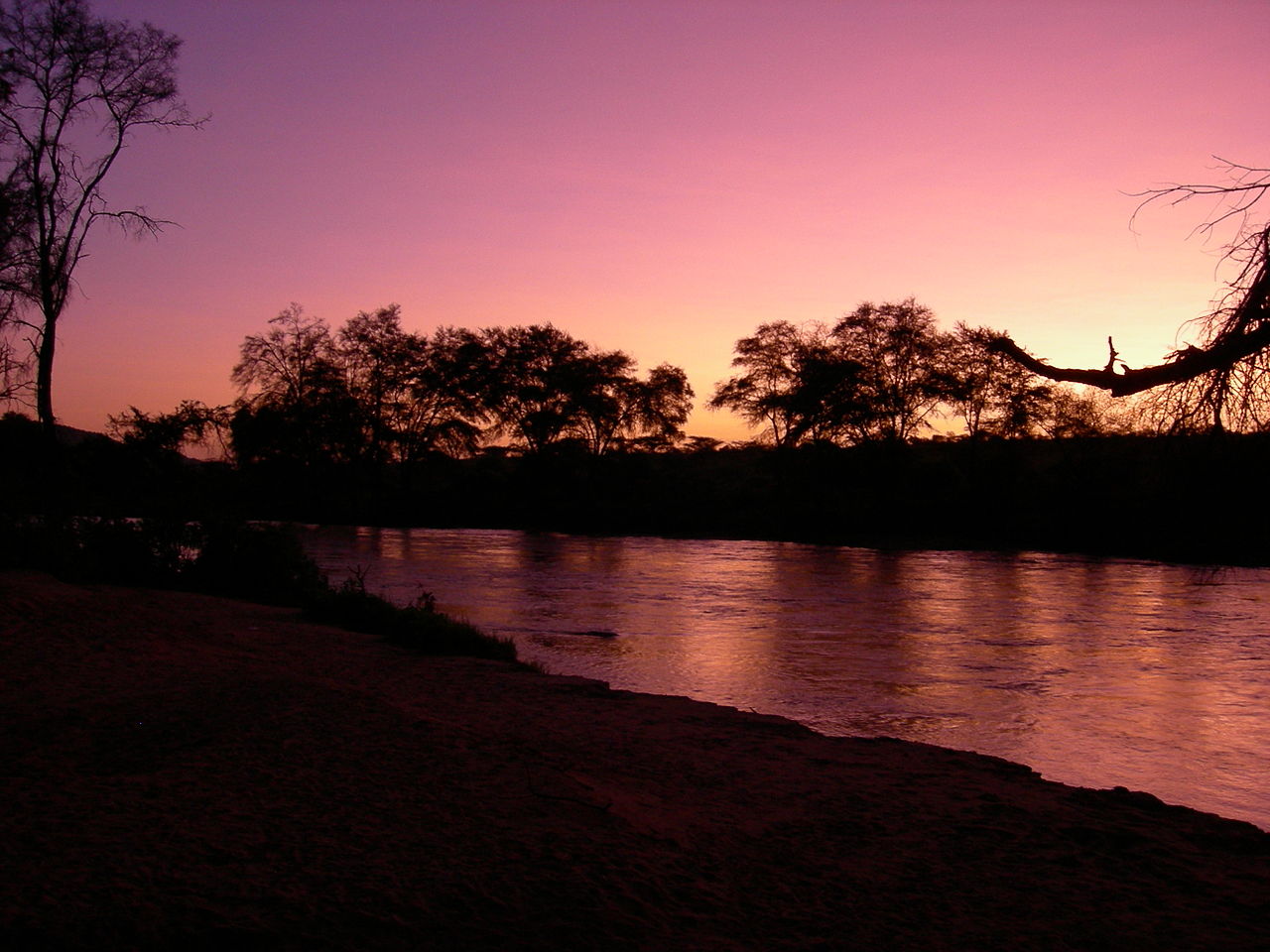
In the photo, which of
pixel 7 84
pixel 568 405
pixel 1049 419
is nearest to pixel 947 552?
pixel 1049 419

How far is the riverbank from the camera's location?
367 cm

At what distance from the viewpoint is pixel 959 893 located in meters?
4.26

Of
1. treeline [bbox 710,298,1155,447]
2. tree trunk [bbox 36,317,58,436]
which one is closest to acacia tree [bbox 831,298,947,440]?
treeline [bbox 710,298,1155,447]

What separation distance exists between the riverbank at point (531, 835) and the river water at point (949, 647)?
83.2 inches

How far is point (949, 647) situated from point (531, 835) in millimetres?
11124

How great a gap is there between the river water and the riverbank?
211 cm

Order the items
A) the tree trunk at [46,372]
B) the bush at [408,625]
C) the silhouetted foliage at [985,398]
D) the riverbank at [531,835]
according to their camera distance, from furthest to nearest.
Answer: the silhouetted foliage at [985,398] < the tree trunk at [46,372] < the bush at [408,625] < the riverbank at [531,835]

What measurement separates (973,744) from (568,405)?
164 ft

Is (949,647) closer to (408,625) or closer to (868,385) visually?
(408,625)

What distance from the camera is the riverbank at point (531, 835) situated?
367cm

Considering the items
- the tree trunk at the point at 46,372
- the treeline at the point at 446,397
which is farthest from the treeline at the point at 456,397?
the tree trunk at the point at 46,372

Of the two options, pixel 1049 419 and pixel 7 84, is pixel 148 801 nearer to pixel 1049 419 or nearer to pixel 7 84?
pixel 7 84

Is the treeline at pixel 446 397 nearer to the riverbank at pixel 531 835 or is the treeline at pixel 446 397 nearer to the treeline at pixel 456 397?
the treeline at pixel 456 397

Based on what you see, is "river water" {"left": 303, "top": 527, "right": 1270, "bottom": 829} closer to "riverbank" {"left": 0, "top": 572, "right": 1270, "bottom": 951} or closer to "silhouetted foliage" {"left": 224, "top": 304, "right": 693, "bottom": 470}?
"riverbank" {"left": 0, "top": 572, "right": 1270, "bottom": 951}
